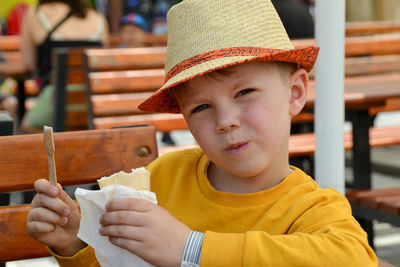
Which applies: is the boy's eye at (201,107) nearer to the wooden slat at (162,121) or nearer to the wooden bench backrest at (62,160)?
the wooden bench backrest at (62,160)

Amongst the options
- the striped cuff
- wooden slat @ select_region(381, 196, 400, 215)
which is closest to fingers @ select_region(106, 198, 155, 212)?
the striped cuff

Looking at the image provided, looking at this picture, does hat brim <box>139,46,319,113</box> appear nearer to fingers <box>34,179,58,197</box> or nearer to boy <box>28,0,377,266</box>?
boy <box>28,0,377,266</box>

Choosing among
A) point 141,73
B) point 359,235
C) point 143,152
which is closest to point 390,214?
Result: point 143,152

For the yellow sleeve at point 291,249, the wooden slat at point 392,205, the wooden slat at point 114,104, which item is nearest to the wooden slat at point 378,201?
the wooden slat at point 392,205

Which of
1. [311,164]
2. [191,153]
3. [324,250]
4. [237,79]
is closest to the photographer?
[324,250]

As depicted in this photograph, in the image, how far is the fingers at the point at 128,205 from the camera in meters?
1.31

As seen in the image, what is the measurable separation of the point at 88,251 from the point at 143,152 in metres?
0.43

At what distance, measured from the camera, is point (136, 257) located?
1.36 metres

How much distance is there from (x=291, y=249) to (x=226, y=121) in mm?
302

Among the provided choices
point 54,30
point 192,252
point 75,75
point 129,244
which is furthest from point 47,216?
point 54,30

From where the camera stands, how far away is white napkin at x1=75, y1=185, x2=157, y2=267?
1.33 metres

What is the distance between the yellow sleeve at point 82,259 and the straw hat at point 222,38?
426 mm

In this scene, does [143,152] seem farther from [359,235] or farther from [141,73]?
[141,73]

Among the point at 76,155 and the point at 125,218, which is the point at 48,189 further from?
the point at 76,155
